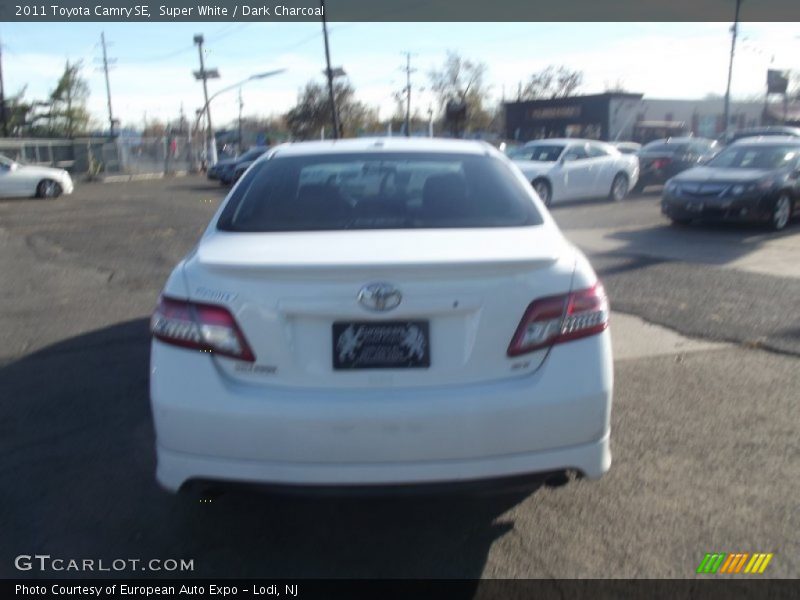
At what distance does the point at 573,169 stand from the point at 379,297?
54.2 feet

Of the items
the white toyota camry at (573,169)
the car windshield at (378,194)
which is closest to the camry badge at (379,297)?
the car windshield at (378,194)

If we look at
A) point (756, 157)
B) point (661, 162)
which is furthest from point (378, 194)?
point (661, 162)

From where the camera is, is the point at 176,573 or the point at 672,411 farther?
the point at 672,411

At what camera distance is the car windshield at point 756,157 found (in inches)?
523

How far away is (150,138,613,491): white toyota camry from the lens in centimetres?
284

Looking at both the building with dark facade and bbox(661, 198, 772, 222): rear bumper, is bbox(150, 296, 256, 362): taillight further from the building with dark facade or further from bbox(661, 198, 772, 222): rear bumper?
the building with dark facade

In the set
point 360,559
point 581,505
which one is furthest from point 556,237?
point 360,559

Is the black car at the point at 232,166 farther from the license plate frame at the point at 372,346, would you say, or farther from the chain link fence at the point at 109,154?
the license plate frame at the point at 372,346

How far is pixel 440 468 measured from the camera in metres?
2.88

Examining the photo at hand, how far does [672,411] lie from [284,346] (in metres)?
2.87

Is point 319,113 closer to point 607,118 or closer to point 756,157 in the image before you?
point 607,118

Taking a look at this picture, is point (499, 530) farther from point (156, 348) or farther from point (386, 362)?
point (156, 348)

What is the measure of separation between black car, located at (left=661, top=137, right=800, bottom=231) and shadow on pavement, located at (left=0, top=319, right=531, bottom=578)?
1023 cm

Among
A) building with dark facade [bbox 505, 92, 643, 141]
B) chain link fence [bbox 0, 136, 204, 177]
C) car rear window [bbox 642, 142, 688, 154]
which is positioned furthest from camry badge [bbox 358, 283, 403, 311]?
building with dark facade [bbox 505, 92, 643, 141]
